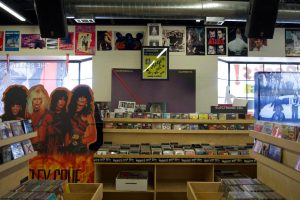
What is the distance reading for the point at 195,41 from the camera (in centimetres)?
782

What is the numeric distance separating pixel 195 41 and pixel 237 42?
1.14 meters

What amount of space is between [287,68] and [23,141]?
8.44 meters

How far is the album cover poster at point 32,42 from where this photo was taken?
7871mm

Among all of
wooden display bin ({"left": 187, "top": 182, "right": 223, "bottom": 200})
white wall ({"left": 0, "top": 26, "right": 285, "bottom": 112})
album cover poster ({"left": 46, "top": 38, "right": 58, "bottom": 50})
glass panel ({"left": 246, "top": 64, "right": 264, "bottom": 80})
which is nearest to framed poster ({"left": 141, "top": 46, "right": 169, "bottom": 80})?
white wall ({"left": 0, "top": 26, "right": 285, "bottom": 112})

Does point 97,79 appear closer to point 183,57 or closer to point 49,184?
point 183,57

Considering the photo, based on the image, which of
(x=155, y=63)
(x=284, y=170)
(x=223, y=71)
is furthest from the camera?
(x=223, y=71)

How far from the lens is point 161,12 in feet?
17.4

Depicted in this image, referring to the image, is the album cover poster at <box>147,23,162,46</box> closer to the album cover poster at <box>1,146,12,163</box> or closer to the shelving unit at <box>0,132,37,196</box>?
the shelving unit at <box>0,132,37,196</box>

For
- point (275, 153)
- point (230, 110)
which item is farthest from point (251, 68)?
point (275, 153)

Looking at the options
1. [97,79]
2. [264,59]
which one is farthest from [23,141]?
[264,59]

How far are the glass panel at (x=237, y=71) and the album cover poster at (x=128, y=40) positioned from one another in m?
3.05

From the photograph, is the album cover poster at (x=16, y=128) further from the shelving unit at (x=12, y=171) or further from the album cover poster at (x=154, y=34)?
the album cover poster at (x=154, y=34)

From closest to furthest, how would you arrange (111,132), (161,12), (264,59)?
(111,132)
(161,12)
(264,59)

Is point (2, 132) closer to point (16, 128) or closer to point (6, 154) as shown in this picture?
point (6, 154)
